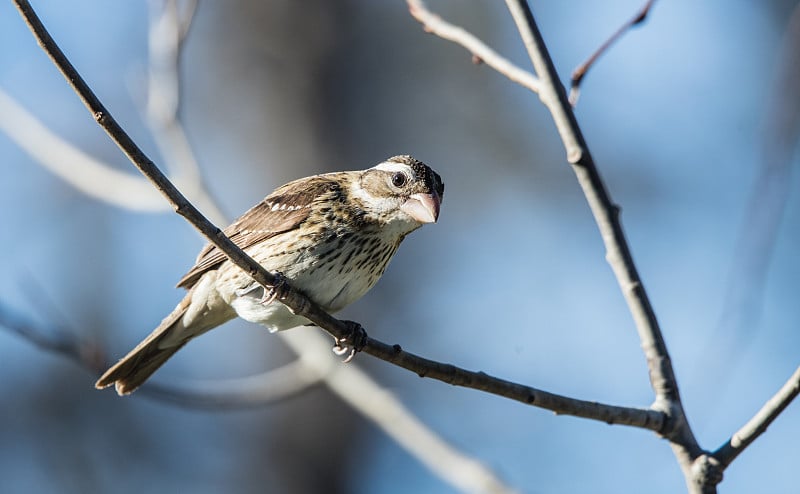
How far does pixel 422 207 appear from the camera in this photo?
4945 millimetres

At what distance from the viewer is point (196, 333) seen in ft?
17.8

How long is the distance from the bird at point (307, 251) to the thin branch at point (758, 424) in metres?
1.84

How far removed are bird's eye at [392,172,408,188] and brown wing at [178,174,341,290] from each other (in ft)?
0.95

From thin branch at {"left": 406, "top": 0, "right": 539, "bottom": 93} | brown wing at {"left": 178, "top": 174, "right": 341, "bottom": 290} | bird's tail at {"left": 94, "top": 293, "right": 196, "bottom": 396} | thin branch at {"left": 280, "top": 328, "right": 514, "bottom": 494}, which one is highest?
thin branch at {"left": 406, "top": 0, "right": 539, "bottom": 93}

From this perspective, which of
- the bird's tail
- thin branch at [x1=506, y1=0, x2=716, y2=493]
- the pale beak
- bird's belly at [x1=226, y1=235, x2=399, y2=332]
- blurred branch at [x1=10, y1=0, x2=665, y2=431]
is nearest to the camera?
blurred branch at [x1=10, y1=0, x2=665, y2=431]

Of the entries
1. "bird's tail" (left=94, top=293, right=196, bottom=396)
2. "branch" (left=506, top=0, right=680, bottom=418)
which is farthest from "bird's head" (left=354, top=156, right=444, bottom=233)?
"branch" (left=506, top=0, right=680, bottom=418)

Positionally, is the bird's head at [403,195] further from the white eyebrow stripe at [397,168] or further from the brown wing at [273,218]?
the brown wing at [273,218]

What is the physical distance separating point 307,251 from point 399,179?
2.14ft

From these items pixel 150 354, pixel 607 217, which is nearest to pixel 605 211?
pixel 607 217

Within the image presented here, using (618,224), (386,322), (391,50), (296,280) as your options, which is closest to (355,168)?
(386,322)

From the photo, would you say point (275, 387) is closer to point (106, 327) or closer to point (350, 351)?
point (350, 351)

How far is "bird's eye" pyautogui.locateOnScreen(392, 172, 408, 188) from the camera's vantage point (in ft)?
16.7

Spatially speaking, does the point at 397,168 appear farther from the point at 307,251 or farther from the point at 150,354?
the point at 150,354

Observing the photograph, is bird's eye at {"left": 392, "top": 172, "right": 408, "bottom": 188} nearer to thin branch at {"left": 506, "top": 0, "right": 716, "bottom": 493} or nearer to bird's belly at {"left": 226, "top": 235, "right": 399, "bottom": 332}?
bird's belly at {"left": 226, "top": 235, "right": 399, "bottom": 332}
